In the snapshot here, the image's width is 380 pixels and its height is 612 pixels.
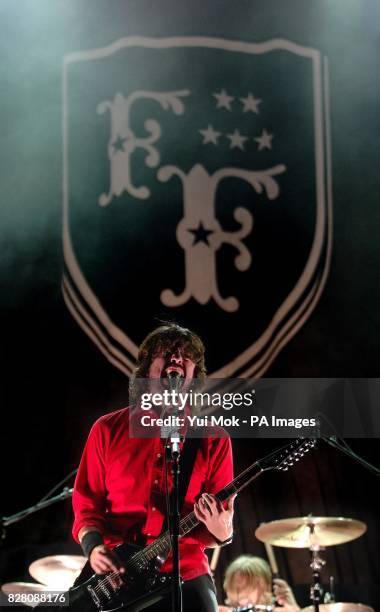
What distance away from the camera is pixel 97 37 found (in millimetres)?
4270

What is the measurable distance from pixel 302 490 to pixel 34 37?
284cm

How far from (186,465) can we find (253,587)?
1602 mm

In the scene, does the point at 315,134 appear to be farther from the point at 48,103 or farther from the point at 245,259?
the point at 48,103

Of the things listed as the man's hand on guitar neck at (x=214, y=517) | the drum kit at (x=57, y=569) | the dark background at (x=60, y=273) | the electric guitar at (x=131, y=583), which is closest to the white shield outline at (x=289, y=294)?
the dark background at (x=60, y=273)

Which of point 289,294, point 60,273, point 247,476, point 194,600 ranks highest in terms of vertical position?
point 60,273

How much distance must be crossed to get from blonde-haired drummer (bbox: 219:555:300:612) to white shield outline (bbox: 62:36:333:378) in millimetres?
1027

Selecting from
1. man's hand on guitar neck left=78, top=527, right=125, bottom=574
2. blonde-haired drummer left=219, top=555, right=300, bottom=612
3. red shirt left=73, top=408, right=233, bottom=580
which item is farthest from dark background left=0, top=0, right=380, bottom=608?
man's hand on guitar neck left=78, top=527, right=125, bottom=574

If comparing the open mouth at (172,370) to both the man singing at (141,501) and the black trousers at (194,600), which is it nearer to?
the man singing at (141,501)

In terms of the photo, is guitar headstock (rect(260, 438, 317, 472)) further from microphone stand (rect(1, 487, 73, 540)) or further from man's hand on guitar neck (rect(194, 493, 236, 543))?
microphone stand (rect(1, 487, 73, 540))

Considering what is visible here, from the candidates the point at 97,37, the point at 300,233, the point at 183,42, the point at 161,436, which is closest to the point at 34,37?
the point at 97,37

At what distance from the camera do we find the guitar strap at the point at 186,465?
2.72m

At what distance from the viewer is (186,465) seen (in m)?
2.78

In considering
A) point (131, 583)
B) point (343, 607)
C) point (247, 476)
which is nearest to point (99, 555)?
point (131, 583)

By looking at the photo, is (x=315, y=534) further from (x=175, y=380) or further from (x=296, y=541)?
(x=175, y=380)
